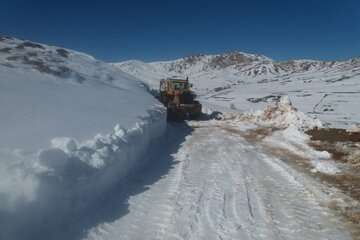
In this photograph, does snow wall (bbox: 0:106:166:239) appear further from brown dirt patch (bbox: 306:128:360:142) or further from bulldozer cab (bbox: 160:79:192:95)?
bulldozer cab (bbox: 160:79:192:95)

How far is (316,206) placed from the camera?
6801mm

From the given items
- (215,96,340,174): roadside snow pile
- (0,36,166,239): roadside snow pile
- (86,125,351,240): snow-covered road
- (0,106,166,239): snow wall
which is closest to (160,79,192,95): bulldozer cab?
(215,96,340,174): roadside snow pile

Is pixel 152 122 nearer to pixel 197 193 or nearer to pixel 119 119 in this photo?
pixel 119 119

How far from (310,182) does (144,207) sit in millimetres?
4344

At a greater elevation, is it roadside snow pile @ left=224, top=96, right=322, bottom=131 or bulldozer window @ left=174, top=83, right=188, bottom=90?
bulldozer window @ left=174, top=83, right=188, bottom=90

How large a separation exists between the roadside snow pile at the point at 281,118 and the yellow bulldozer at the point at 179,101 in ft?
9.29

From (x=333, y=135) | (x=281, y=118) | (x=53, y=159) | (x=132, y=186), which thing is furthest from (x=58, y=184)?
(x=281, y=118)

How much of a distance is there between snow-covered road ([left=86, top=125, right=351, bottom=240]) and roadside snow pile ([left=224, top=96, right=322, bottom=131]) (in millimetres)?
9039

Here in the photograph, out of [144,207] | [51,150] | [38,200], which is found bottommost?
[144,207]

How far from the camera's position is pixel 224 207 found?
6.52 metres

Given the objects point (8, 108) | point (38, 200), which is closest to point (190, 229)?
point (38, 200)

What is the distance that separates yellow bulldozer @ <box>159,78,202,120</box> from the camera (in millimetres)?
23625

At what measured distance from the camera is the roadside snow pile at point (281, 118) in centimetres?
1860

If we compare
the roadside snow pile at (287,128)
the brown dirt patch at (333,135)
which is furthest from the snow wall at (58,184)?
the brown dirt patch at (333,135)
